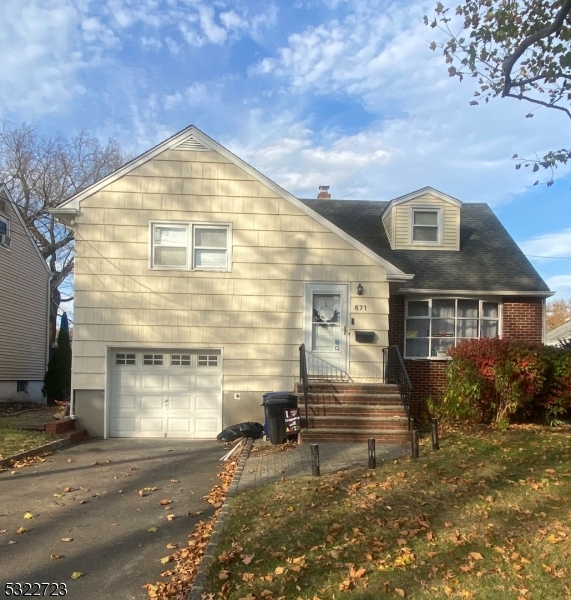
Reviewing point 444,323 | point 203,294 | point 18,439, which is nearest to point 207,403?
point 203,294

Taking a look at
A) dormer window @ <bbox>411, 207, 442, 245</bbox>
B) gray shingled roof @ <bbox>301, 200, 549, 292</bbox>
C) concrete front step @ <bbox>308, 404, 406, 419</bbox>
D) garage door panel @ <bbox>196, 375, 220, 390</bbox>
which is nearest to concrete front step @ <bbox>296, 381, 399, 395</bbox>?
concrete front step @ <bbox>308, 404, 406, 419</bbox>

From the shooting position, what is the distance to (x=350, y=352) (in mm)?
13695

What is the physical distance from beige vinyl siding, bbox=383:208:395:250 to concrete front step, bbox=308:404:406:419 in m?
6.06

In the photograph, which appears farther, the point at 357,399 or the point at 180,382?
the point at 180,382

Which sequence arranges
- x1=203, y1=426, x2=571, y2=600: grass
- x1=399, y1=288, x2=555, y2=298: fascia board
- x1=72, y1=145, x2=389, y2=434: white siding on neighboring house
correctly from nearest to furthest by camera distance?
x1=203, y1=426, x2=571, y2=600: grass → x1=72, y1=145, x2=389, y2=434: white siding on neighboring house → x1=399, y1=288, x2=555, y2=298: fascia board

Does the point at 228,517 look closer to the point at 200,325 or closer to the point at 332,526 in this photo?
the point at 332,526

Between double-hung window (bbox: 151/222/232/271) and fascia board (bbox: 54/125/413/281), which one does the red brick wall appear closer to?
fascia board (bbox: 54/125/413/281)

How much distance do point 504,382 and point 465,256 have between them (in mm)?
5094

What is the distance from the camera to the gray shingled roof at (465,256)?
15.1 meters

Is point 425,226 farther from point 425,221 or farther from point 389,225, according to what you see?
point 389,225

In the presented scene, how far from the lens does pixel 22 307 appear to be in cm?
2281

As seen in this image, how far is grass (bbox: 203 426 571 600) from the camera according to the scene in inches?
195

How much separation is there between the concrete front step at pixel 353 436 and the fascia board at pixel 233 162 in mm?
3883

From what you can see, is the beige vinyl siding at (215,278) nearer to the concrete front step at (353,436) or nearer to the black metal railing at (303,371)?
the black metal railing at (303,371)
